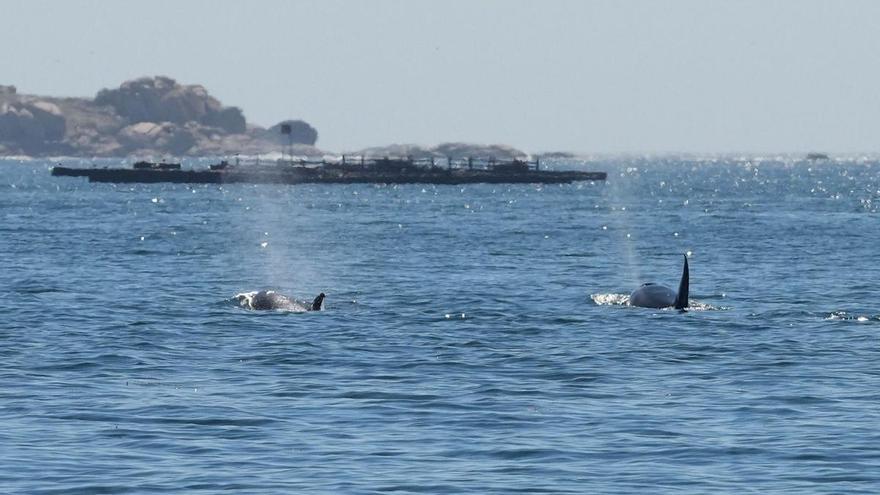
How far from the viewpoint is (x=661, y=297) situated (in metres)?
42.6

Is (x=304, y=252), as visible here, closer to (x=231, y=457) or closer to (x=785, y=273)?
(x=785, y=273)

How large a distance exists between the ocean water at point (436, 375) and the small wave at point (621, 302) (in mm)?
178

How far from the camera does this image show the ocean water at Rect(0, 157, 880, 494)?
20156 mm

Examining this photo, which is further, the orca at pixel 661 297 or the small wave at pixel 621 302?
the small wave at pixel 621 302

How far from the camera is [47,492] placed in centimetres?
1878

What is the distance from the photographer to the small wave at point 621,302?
1686 inches

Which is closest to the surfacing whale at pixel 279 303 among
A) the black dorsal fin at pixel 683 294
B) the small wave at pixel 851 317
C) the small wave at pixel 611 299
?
the small wave at pixel 611 299

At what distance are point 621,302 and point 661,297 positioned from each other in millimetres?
1596

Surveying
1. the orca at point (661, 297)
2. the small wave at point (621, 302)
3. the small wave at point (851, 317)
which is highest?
the orca at point (661, 297)

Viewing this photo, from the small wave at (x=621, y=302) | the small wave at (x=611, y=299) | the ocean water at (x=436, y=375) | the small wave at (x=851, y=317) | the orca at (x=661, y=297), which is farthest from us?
the small wave at (x=611, y=299)

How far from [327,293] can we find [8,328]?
13815 millimetres

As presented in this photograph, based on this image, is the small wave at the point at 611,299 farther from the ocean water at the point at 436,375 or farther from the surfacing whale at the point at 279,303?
the surfacing whale at the point at 279,303

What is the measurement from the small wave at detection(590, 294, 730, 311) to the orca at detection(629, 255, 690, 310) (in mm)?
377

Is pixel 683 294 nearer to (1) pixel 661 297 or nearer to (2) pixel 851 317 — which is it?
(1) pixel 661 297
